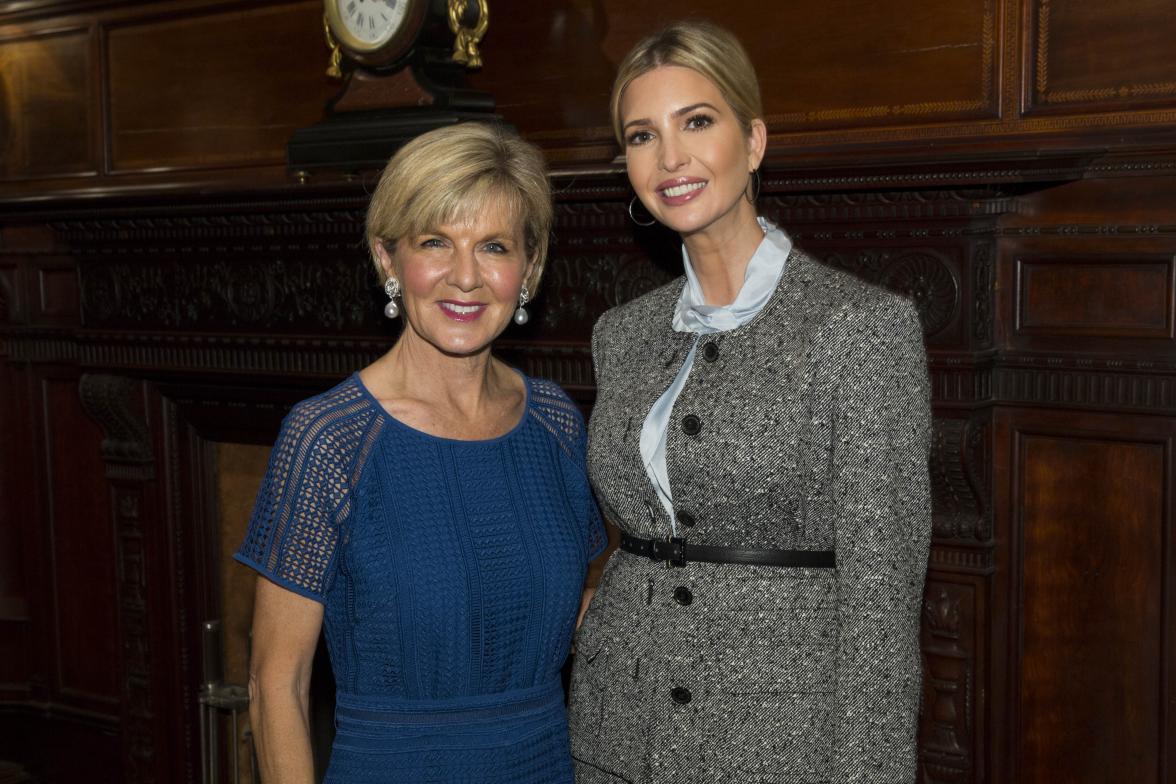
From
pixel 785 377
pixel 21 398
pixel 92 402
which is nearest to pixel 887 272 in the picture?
pixel 785 377

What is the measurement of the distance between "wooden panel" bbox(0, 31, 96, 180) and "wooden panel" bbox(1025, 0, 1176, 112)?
2887mm

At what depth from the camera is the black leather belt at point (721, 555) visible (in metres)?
1.75

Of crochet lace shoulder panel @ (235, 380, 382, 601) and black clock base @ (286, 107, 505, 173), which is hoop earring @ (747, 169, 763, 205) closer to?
Answer: crochet lace shoulder panel @ (235, 380, 382, 601)

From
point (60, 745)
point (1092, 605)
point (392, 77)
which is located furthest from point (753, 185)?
point (60, 745)

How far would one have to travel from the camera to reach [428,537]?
1.90 metres

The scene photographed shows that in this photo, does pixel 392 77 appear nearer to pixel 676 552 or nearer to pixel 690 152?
pixel 690 152

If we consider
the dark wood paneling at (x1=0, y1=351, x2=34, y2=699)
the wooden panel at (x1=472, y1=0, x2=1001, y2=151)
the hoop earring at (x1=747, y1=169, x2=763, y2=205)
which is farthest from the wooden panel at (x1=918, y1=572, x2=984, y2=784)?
the dark wood paneling at (x1=0, y1=351, x2=34, y2=699)

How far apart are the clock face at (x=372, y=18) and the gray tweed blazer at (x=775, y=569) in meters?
1.44

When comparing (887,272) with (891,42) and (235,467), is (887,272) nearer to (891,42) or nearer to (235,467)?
(891,42)

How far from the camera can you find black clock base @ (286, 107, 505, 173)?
305 cm

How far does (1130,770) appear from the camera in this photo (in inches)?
100

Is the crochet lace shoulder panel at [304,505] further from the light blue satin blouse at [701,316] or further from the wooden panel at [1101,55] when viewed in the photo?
the wooden panel at [1101,55]

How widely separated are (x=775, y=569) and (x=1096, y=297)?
112cm

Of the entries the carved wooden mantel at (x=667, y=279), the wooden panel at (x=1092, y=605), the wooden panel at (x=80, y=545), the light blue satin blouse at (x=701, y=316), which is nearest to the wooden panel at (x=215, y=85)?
the carved wooden mantel at (x=667, y=279)
